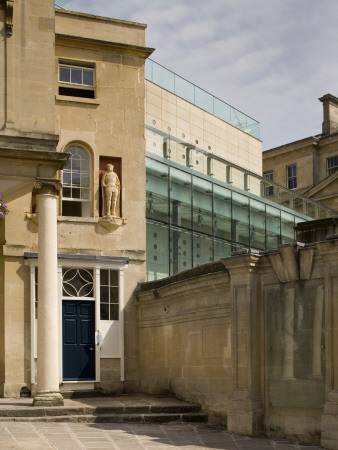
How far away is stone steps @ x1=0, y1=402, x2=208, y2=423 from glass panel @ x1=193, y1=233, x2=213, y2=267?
7115mm

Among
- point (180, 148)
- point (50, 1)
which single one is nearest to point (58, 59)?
point (50, 1)

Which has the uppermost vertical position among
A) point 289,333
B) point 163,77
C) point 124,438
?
point 163,77

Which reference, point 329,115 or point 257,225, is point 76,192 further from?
point 329,115

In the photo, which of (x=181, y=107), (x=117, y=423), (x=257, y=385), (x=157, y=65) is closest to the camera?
(x=257, y=385)

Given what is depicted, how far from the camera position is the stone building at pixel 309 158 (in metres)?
51.7

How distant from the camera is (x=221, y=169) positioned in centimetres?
2698

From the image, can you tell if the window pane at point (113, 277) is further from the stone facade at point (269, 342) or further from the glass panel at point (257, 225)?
the glass panel at point (257, 225)

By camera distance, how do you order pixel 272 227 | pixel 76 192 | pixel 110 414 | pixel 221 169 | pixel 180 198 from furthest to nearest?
1. pixel 272 227
2. pixel 221 169
3. pixel 180 198
4. pixel 76 192
5. pixel 110 414

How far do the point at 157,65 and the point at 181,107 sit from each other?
2470 mm

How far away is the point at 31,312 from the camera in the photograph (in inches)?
816

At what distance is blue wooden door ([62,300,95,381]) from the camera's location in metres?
21.3

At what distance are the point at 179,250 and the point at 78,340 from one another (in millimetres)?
4405

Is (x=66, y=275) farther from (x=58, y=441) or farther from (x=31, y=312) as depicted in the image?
(x=58, y=441)

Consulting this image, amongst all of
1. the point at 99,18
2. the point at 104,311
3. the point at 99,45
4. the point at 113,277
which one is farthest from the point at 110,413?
the point at 99,18
